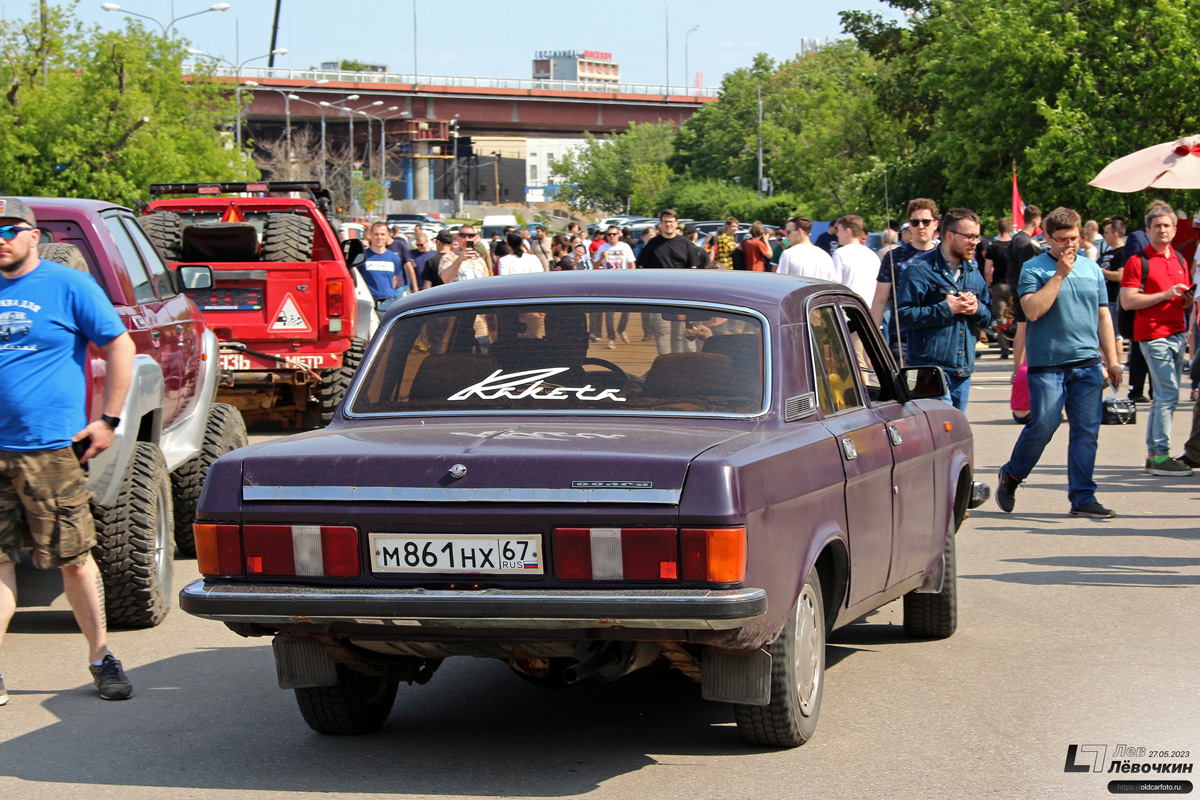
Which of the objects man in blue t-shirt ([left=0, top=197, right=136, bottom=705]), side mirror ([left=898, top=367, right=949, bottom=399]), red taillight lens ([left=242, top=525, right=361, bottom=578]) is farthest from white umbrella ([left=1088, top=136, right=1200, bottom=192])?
red taillight lens ([left=242, top=525, right=361, bottom=578])

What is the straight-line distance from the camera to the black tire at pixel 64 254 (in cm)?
718

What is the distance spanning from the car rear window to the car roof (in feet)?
0.20

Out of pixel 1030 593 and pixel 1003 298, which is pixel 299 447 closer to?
pixel 1030 593

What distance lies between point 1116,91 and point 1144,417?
20.6 meters

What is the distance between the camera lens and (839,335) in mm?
6020

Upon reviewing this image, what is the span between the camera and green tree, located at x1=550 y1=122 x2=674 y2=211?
11281cm

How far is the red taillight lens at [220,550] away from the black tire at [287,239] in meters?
9.89

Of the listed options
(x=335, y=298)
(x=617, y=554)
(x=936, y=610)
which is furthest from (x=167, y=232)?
(x=617, y=554)

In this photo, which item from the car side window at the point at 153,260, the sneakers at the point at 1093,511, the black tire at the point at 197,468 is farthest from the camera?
the sneakers at the point at 1093,511

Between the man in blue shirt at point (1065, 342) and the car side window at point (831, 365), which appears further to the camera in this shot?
the man in blue shirt at point (1065, 342)

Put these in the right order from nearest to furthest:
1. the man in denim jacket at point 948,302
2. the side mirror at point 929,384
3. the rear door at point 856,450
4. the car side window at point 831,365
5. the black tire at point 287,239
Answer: the rear door at point 856,450, the car side window at point 831,365, the side mirror at point 929,384, the man in denim jacket at point 948,302, the black tire at point 287,239

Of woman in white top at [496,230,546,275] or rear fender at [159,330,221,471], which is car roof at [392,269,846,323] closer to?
rear fender at [159,330,221,471]

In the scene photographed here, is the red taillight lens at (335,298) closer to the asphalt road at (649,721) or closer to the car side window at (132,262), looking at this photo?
the car side window at (132,262)

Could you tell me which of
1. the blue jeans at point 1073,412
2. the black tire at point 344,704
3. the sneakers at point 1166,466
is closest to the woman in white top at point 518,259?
the sneakers at point 1166,466
